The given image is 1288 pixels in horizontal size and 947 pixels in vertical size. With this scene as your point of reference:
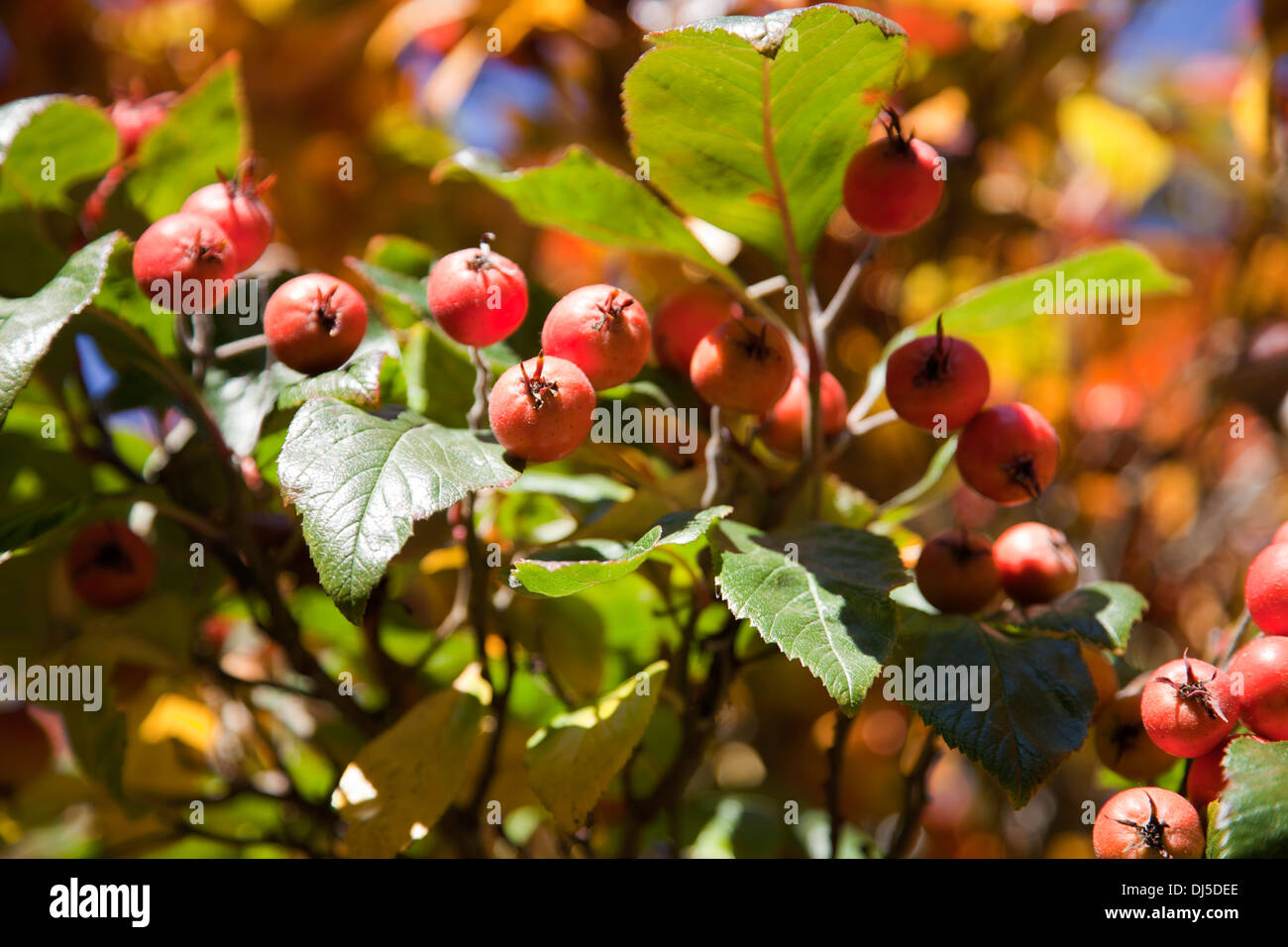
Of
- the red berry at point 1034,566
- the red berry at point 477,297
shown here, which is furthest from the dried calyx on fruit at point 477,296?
the red berry at point 1034,566

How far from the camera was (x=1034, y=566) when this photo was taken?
665 mm

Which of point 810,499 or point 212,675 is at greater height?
point 810,499

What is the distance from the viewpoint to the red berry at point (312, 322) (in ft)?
1.98

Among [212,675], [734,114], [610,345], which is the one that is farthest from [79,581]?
[734,114]

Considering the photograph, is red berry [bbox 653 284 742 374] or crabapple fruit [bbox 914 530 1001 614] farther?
red berry [bbox 653 284 742 374]

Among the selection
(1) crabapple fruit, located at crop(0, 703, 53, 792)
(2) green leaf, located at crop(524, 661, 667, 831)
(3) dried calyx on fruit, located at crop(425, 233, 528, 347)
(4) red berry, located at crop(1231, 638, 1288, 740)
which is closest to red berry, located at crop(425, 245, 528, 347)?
(3) dried calyx on fruit, located at crop(425, 233, 528, 347)

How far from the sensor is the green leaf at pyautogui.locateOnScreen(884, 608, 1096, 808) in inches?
21.3

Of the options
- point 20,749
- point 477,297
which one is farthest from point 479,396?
point 20,749

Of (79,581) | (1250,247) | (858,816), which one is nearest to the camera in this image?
(79,581)

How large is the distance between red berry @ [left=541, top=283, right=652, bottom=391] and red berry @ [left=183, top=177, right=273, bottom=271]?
209 mm

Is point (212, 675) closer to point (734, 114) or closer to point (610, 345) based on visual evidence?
point (610, 345)

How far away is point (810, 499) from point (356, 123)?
0.89m

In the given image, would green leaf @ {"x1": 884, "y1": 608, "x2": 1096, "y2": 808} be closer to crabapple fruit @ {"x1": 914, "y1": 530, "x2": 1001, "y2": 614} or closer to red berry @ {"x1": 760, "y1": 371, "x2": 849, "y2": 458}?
crabapple fruit @ {"x1": 914, "y1": 530, "x2": 1001, "y2": 614}
